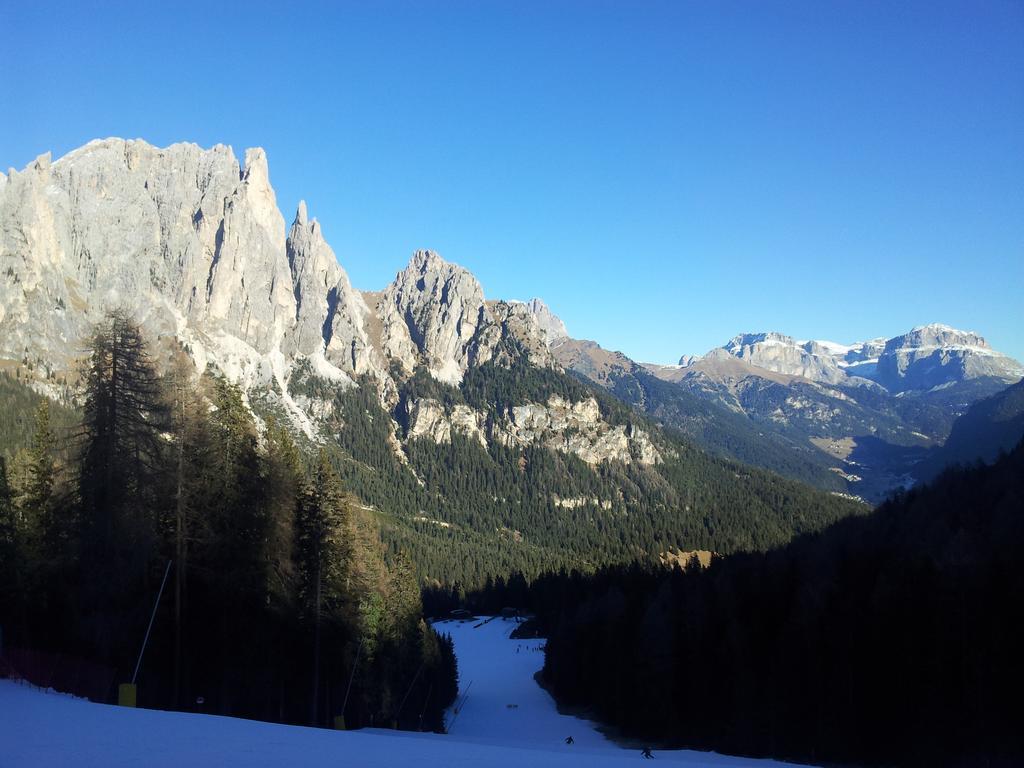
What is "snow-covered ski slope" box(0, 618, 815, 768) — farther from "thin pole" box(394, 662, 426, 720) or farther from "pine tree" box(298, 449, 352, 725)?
"thin pole" box(394, 662, 426, 720)

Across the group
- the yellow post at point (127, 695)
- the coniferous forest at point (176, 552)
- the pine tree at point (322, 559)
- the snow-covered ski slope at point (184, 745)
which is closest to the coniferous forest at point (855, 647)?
the snow-covered ski slope at point (184, 745)

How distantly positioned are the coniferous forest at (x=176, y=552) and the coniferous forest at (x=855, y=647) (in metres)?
23.1

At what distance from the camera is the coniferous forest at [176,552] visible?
26312 millimetres

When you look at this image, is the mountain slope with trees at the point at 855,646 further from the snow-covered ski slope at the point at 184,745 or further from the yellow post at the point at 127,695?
the yellow post at the point at 127,695

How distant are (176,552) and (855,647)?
1295 inches

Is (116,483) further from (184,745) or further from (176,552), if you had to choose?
(184,745)

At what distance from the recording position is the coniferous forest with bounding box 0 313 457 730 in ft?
86.3

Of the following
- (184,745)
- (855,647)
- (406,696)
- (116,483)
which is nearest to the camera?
(184,745)

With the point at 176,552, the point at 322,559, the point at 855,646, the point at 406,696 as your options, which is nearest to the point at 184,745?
the point at 176,552

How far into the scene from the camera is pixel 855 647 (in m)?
37.3

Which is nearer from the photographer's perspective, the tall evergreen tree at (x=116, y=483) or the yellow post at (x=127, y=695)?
the yellow post at (x=127, y=695)

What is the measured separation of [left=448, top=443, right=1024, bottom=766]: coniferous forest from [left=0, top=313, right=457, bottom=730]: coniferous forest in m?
23.1

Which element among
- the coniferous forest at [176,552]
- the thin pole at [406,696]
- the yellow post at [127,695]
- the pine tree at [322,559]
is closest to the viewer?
the yellow post at [127,695]

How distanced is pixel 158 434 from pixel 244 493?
4115mm
